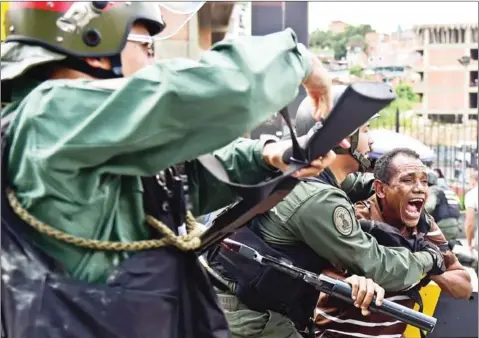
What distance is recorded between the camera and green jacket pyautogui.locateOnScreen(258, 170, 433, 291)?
2.79 metres

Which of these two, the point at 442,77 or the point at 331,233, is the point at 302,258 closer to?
the point at 331,233

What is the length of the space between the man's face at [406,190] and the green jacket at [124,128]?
1.59 metres

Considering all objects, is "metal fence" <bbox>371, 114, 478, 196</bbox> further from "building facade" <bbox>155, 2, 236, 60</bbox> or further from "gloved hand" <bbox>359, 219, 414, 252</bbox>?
"gloved hand" <bbox>359, 219, 414, 252</bbox>

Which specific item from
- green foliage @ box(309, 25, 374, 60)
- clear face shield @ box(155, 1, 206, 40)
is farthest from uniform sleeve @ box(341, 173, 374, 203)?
green foliage @ box(309, 25, 374, 60)

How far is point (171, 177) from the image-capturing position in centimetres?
199

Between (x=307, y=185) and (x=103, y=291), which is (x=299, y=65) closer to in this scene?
(x=103, y=291)

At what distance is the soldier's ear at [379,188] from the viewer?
337cm

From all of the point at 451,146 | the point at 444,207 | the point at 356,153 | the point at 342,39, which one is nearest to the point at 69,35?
the point at 356,153

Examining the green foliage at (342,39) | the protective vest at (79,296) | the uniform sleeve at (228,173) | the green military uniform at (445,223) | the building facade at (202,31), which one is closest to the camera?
the protective vest at (79,296)

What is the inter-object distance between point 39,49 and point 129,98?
41cm

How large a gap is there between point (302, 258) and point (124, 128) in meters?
1.41

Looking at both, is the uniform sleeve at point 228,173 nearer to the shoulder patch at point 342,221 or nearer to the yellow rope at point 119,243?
the yellow rope at point 119,243

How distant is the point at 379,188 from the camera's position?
11.1ft

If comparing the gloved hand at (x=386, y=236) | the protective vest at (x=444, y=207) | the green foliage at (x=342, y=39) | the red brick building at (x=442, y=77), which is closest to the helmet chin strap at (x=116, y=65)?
the gloved hand at (x=386, y=236)
